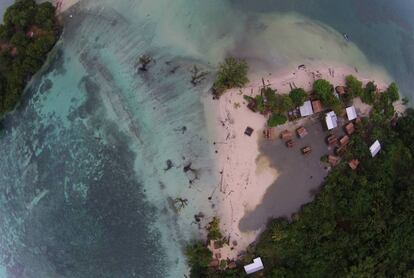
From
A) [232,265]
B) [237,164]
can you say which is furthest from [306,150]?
[232,265]

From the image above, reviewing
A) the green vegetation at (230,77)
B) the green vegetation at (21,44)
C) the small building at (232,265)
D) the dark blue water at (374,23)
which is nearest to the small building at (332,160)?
the green vegetation at (230,77)

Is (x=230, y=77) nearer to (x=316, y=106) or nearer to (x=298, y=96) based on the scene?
(x=298, y=96)

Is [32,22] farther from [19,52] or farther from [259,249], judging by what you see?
[259,249]

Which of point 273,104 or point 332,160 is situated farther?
point 332,160

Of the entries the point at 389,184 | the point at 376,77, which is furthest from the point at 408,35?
the point at 389,184

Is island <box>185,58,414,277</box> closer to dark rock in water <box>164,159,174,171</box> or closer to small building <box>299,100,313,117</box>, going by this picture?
small building <box>299,100,313,117</box>

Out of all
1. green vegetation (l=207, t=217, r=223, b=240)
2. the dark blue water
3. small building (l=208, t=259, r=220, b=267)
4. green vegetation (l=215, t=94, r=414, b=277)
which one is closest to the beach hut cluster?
green vegetation (l=215, t=94, r=414, b=277)

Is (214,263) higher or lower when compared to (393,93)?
lower
